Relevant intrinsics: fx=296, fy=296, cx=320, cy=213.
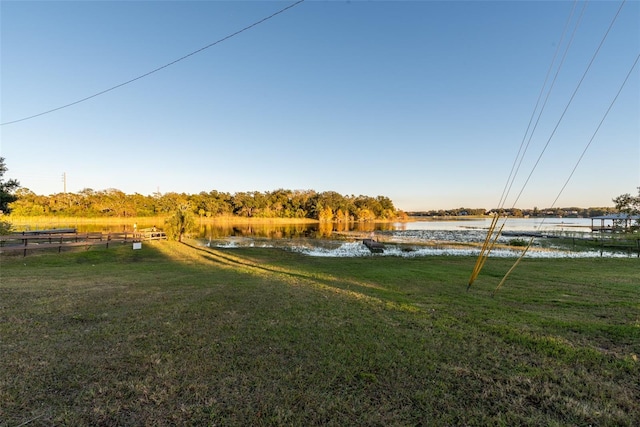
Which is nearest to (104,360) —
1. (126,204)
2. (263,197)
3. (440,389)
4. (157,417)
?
(157,417)

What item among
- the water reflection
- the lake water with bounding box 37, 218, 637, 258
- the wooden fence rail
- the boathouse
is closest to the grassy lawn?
the lake water with bounding box 37, 218, 637, 258

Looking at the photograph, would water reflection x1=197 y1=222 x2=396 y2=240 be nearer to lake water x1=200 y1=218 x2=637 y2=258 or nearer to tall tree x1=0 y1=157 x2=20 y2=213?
lake water x1=200 y1=218 x2=637 y2=258

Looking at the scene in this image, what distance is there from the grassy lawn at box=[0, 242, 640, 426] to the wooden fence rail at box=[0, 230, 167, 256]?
1303cm

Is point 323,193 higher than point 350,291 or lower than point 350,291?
higher

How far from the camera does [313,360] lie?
11.3 ft

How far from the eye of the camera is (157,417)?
2.42 m

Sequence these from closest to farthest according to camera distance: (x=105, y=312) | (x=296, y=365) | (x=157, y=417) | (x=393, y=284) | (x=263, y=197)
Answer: (x=157, y=417) → (x=296, y=365) → (x=105, y=312) → (x=393, y=284) → (x=263, y=197)

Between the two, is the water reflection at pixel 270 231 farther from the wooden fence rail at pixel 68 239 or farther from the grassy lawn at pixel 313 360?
the grassy lawn at pixel 313 360

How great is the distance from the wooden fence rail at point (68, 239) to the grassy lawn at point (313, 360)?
513 inches

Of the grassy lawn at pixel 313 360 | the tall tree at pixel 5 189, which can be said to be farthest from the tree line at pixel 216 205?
the grassy lawn at pixel 313 360

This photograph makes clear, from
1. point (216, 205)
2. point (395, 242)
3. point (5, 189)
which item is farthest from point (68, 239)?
point (216, 205)

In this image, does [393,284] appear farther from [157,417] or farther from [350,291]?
[157,417]

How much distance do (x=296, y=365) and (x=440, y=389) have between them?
1500 millimetres

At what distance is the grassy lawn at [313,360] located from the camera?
8.18ft
